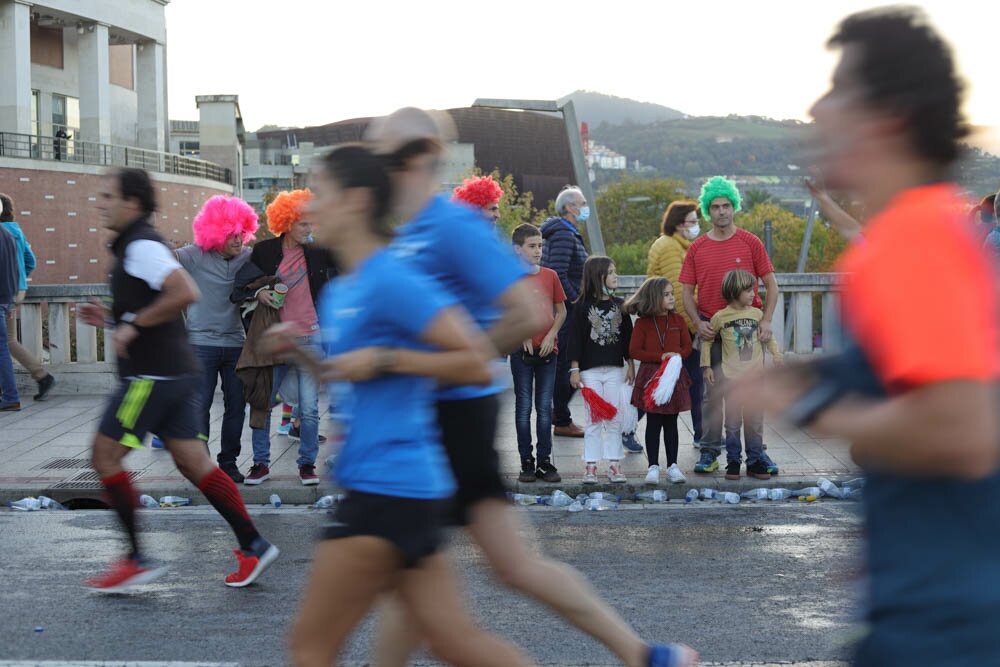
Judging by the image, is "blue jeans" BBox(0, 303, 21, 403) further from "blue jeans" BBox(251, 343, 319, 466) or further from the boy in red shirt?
the boy in red shirt

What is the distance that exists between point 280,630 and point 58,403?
8475mm

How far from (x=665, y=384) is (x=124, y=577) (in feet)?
13.4

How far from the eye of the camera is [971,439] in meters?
1.66

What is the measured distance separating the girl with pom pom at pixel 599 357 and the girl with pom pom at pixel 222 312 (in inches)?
99.4

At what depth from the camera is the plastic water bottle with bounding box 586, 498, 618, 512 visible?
796 centimetres

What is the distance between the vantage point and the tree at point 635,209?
288 ft

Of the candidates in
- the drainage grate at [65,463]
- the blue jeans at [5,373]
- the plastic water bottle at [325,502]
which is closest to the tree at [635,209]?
the blue jeans at [5,373]

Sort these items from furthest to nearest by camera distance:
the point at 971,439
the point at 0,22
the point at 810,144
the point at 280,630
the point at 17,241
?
the point at 0,22
the point at 17,241
the point at 280,630
the point at 810,144
the point at 971,439

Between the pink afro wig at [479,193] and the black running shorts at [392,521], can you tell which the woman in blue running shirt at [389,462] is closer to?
the black running shorts at [392,521]

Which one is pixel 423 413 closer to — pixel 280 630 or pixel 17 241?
pixel 280 630

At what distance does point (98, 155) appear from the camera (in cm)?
4531

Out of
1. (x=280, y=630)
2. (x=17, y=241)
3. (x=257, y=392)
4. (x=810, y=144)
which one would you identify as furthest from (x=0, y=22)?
(x=810, y=144)

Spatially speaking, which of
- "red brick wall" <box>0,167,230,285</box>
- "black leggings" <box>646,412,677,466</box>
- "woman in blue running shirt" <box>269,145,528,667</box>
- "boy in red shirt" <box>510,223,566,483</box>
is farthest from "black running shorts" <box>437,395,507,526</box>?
"red brick wall" <box>0,167,230,285</box>

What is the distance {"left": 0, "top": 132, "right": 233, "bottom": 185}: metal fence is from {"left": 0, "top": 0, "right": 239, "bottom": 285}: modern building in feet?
0.14
